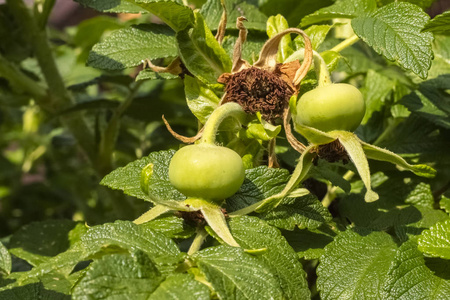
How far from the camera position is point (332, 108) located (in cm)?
90

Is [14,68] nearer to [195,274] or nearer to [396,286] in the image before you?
[195,274]

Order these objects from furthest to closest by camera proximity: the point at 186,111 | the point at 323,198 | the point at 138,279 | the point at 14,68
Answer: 1. the point at 186,111
2. the point at 14,68
3. the point at 323,198
4. the point at 138,279

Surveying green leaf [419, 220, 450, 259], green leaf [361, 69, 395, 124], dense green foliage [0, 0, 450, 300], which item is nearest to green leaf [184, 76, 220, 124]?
dense green foliage [0, 0, 450, 300]

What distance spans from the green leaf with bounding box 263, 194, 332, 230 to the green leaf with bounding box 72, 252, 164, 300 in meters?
0.27

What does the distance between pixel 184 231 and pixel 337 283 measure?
26cm

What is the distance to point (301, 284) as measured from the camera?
86cm

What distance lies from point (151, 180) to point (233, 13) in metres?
0.53

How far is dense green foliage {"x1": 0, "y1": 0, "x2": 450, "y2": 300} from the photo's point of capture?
2.65 feet

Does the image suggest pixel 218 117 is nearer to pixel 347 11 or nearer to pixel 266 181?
pixel 266 181

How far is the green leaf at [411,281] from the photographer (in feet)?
2.92

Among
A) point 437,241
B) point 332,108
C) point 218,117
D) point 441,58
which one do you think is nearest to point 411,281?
point 437,241

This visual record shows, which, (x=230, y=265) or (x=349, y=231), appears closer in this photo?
(x=230, y=265)

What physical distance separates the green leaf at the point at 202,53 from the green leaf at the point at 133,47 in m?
0.13

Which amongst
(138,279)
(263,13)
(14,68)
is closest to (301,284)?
(138,279)
